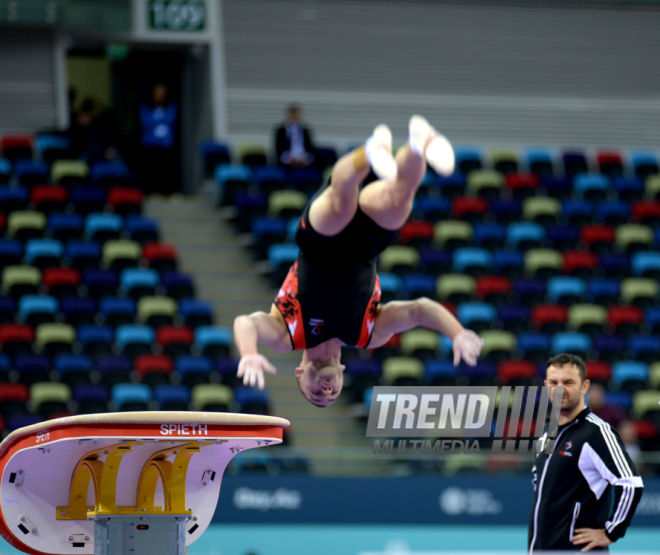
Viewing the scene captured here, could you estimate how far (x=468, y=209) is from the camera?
14367mm

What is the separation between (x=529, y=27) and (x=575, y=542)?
43.5 feet

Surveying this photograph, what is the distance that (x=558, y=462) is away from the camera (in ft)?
18.2

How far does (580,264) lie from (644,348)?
1.70 meters

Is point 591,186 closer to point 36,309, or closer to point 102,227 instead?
point 102,227

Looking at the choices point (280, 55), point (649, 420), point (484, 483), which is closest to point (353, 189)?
point (484, 483)

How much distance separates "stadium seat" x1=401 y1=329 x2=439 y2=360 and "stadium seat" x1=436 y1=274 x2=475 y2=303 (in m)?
0.65

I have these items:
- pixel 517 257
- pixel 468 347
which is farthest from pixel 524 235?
pixel 468 347

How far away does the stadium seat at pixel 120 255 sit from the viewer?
12.4 m

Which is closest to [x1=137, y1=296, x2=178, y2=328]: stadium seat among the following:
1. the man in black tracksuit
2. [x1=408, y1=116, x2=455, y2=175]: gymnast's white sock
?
[x1=408, y1=116, x2=455, y2=175]: gymnast's white sock

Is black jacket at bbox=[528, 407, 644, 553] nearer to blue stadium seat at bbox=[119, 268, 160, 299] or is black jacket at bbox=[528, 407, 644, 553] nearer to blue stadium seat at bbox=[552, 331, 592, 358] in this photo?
blue stadium seat at bbox=[552, 331, 592, 358]

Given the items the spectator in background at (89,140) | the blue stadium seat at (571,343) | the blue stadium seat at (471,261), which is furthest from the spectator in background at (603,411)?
the spectator in background at (89,140)

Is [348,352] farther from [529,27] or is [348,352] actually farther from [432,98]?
[529,27]

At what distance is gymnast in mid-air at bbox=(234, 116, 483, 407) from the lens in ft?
18.5

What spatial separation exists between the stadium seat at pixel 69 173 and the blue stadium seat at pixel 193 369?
349cm
